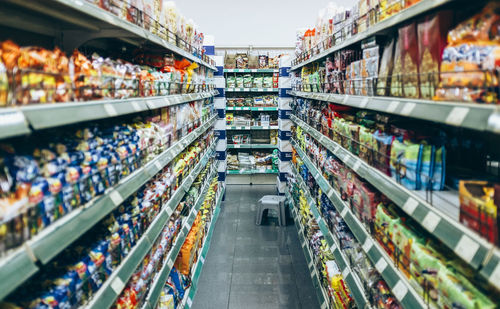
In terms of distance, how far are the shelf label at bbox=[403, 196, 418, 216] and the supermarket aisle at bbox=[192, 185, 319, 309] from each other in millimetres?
1930

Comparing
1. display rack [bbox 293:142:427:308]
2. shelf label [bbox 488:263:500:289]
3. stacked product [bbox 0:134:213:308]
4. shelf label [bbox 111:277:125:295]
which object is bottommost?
shelf label [bbox 111:277:125:295]

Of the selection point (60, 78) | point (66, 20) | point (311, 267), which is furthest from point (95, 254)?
point (311, 267)

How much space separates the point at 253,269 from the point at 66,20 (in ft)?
9.32

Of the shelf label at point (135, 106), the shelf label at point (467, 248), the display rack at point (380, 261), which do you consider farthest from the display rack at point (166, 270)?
the shelf label at point (467, 248)

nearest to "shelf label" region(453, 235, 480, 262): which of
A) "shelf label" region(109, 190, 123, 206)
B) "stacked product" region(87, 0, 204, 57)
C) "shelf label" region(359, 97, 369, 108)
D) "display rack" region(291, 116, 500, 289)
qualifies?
"display rack" region(291, 116, 500, 289)

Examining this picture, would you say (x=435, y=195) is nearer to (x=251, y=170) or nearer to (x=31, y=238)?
(x=31, y=238)

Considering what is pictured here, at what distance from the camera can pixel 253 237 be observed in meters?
4.45

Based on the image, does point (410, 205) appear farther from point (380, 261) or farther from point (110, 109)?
point (110, 109)

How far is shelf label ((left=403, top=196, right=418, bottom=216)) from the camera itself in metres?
1.30

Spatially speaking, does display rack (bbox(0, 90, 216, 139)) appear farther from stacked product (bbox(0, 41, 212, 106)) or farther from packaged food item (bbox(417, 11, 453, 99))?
packaged food item (bbox(417, 11, 453, 99))

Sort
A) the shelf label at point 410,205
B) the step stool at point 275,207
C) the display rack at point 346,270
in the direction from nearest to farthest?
the shelf label at point 410,205, the display rack at point 346,270, the step stool at point 275,207

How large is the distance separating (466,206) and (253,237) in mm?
3580

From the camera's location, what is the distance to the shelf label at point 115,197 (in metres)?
1.44

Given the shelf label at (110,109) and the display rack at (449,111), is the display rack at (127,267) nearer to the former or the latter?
the shelf label at (110,109)
